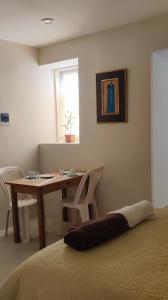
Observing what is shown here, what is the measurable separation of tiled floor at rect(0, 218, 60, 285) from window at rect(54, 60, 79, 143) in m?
1.31

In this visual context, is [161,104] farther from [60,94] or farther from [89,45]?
[60,94]

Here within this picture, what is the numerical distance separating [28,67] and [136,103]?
1.57 meters

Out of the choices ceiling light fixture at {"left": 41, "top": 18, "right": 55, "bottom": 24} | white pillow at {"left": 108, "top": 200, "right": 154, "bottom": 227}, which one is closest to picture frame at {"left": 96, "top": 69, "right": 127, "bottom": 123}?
ceiling light fixture at {"left": 41, "top": 18, "right": 55, "bottom": 24}

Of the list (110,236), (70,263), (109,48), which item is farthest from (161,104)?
(70,263)

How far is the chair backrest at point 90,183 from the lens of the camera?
3.42m

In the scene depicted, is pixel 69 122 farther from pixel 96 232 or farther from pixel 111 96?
pixel 96 232

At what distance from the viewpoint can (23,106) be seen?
4066 mm

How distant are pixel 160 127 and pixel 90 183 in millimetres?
1012

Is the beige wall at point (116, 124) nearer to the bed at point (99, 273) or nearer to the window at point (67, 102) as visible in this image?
the window at point (67, 102)

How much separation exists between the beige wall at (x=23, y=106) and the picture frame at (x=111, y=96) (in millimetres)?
965

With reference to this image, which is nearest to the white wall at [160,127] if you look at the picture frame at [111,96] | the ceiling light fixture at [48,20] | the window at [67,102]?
the picture frame at [111,96]

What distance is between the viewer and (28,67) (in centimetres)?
411

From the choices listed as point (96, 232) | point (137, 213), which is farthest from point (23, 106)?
point (96, 232)

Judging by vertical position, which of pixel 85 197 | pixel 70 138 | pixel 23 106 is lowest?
pixel 85 197
